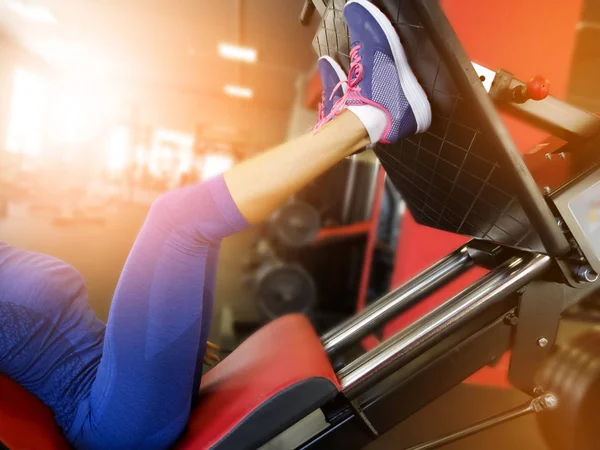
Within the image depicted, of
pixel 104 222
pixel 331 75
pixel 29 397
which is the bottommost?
pixel 104 222

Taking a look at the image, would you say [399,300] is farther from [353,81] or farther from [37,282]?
[37,282]

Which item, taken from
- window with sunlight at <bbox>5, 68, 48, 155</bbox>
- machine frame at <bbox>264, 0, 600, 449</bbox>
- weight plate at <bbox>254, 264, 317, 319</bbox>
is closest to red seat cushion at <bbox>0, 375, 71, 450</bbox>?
machine frame at <bbox>264, 0, 600, 449</bbox>

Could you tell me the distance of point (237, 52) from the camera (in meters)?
4.11

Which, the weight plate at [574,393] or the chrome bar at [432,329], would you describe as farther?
the weight plate at [574,393]

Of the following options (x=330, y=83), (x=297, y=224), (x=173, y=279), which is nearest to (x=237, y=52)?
(x=297, y=224)

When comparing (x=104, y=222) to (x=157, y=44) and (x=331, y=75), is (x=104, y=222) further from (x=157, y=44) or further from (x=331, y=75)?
(x=331, y=75)

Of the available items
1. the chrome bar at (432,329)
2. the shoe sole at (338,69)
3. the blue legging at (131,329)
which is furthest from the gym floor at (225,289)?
the shoe sole at (338,69)

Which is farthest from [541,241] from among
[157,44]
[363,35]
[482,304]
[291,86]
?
[291,86]

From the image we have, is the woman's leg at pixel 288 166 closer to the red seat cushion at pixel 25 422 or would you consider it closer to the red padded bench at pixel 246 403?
the red padded bench at pixel 246 403

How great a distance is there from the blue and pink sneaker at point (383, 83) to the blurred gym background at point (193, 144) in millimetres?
817

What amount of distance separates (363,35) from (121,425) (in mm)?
656

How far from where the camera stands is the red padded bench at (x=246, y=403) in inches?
21.5

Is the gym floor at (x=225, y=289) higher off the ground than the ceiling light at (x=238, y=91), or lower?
lower

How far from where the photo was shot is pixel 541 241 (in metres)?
0.60
